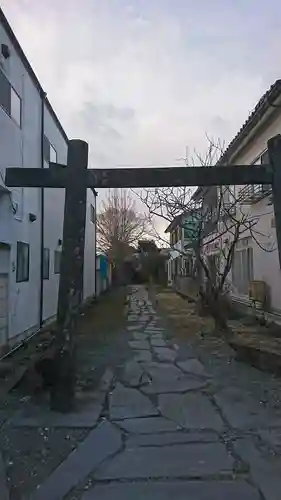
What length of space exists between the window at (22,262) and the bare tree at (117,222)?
2788 cm

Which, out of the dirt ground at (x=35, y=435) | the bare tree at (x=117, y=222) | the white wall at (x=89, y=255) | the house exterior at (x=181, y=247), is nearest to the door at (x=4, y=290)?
the dirt ground at (x=35, y=435)

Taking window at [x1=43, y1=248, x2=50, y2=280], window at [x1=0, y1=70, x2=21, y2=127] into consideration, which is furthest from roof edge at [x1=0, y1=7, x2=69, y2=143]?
window at [x1=43, y1=248, x2=50, y2=280]

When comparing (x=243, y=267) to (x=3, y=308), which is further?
(x=243, y=267)

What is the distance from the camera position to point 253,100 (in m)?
12.5

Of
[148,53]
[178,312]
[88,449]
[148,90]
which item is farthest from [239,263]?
[88,449]

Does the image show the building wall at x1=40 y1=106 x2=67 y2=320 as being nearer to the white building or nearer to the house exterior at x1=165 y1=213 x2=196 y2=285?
the white building

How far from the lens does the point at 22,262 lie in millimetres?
9383

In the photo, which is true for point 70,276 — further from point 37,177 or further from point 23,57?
point 23,57

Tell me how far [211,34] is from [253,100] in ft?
12.0

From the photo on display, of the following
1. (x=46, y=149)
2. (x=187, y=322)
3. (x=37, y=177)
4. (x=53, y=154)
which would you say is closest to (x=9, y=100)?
(x=37, y=177)

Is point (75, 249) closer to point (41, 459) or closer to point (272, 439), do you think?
point (41, 459)

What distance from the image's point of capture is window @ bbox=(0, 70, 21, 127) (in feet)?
25.5

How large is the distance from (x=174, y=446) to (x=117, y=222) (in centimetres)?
3453

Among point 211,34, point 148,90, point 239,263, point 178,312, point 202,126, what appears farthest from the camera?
point 178,312
